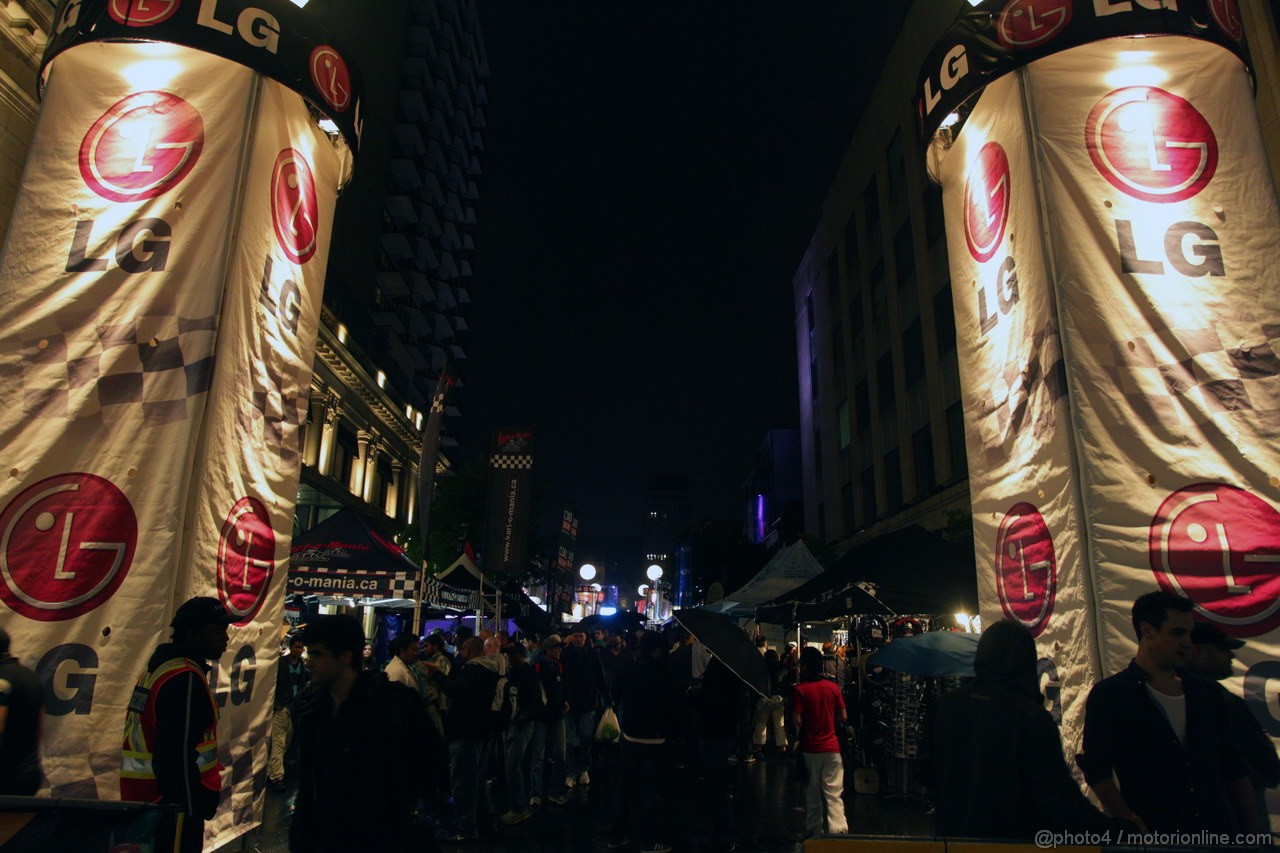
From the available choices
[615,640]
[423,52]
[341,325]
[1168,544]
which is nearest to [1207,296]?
[1168,544]

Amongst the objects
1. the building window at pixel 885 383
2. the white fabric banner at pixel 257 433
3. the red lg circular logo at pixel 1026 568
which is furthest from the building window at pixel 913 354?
the white fabric banner at pixel 257 433

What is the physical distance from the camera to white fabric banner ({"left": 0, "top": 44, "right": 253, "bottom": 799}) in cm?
456

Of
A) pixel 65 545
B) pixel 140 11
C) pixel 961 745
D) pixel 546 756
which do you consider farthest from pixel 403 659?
pixel 961 745

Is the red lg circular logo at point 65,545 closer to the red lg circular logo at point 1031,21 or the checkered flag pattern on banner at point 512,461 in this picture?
the red lg circular logo at point 1031,21

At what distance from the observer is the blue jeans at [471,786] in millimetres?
7988

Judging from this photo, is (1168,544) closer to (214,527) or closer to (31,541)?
(214,527)

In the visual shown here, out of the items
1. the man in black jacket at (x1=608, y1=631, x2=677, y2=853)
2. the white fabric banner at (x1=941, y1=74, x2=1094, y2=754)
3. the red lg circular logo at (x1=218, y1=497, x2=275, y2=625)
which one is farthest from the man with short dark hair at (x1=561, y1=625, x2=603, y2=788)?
the white fabric banner at (x1=941, y1=74, x2=1094, y2=754)

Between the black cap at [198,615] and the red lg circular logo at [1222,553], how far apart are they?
5.19 m

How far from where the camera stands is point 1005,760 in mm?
3197

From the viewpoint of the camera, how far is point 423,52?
55438mm

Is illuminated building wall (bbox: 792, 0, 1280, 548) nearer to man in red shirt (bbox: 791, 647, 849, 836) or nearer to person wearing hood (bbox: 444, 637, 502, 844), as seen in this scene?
man in red shirt (bbox: 791, 647, 849, 836)

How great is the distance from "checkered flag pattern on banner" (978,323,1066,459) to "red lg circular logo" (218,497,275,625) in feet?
18.2

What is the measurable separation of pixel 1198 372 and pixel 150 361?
674cm

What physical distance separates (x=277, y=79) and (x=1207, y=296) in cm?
675
